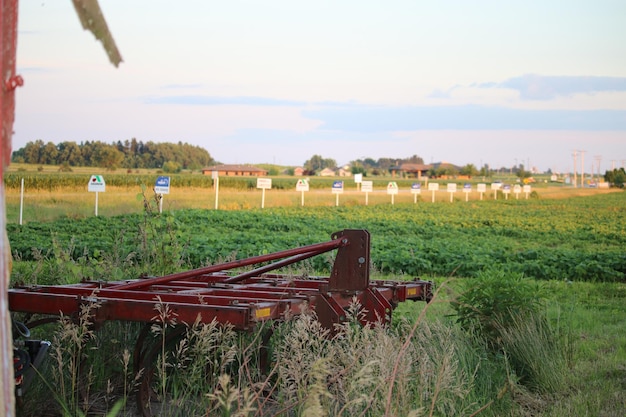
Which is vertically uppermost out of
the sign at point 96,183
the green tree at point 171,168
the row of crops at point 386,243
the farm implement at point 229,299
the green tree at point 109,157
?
the green tree at point 109,157

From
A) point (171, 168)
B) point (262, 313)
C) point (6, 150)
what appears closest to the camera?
point (6, 150)

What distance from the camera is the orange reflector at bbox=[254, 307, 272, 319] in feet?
16.8

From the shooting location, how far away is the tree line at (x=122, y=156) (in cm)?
6263

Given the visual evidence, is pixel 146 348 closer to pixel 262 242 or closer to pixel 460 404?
pixel 460 404

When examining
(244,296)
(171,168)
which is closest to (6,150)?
(244,296)

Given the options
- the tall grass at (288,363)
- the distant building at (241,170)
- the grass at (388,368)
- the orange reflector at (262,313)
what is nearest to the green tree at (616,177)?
the distant building at (241,170)

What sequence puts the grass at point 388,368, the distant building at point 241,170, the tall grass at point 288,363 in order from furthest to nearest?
the distant building at point 241,170 < the grass at point 388,368 < the tall grass at point 288,363

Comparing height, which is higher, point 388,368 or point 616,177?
point 616,177

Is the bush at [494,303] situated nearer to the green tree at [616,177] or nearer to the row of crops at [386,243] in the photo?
the row of crops at [386,243]

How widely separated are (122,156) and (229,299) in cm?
8740

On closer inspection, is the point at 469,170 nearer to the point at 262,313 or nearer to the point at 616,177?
the point at 616,177

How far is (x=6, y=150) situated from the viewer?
1.80m

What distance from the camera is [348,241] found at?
20.4 feet

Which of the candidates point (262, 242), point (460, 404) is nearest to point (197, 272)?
point (460, 404)
